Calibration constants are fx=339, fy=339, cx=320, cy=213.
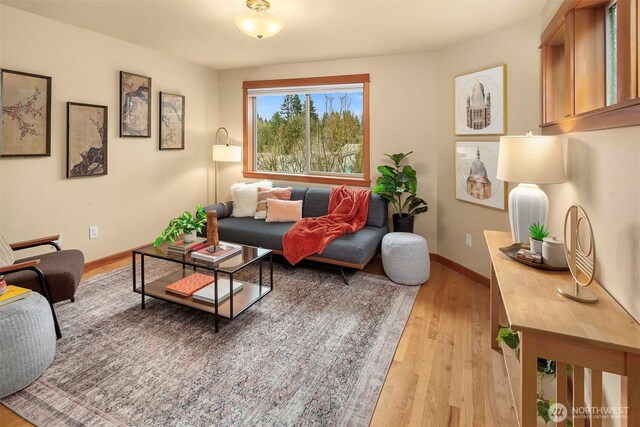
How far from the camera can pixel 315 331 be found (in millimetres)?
2475

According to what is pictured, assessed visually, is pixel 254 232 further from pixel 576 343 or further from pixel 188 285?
pixel 576 343

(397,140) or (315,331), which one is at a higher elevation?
(397,140)

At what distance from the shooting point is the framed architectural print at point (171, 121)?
4.29m

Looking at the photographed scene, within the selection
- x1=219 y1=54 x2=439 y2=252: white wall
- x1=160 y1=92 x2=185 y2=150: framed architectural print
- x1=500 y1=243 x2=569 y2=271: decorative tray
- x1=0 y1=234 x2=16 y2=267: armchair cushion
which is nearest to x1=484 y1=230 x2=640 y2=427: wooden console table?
x1=500 y1=243 x2=569 y2=271: decorative tray

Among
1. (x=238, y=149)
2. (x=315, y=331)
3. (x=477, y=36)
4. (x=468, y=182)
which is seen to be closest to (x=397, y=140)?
(x=468, y=182)

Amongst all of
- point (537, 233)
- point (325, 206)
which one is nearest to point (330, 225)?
point (325, 206)

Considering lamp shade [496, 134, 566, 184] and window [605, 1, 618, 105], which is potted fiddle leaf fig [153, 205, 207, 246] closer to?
lamp shade [496, 134, 566, 184]

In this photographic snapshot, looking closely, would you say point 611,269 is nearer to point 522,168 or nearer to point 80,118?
point 522,168

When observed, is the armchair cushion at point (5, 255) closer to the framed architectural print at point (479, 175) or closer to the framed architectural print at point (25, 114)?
the framed architectural print at point (25, 114)

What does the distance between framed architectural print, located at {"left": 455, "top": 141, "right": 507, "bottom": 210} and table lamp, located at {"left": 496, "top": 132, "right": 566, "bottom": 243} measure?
1121 millimetres

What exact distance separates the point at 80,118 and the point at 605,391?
4.44 m

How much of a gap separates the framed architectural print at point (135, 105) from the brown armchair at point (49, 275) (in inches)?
67.8

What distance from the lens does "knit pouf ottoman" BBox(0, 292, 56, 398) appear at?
175cm

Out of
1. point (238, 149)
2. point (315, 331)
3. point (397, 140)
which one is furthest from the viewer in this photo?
point (238, 149)
